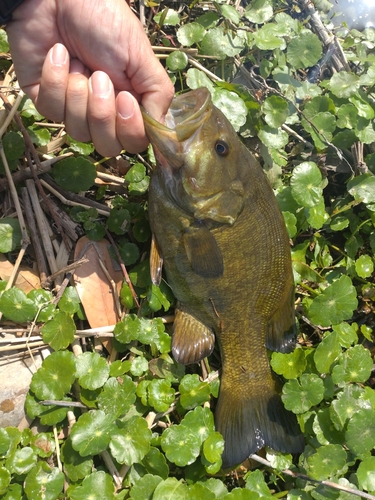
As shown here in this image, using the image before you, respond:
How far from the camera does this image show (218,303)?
2766mm

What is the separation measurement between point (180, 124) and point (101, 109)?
0.41 m

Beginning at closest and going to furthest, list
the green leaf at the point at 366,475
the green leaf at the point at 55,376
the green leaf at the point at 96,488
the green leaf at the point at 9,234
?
1. the green leaf at the point at 96,488
2. the green leaf at the point at 55,376
3. the green leaf at the point at 366,475
4. the green leaf at the point at 9,234

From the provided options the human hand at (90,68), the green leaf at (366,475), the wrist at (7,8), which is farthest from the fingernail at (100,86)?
the green leaf at (366,475)

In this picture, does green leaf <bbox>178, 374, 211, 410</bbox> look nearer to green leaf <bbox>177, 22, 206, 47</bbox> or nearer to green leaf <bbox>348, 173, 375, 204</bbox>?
green leaf <bbox>348, 173, 375, 204</bbox>

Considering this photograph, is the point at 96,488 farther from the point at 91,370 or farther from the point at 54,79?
the point at 54,79

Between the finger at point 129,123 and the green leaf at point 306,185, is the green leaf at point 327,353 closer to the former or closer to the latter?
the green leaf at point 306,185

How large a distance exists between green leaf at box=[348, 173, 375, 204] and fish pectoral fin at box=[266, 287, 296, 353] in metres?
0.90

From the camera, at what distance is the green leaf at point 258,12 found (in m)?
3.28

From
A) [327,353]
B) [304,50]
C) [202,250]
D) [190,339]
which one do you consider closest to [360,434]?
[327,353]

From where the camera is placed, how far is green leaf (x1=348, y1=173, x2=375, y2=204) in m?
3.16

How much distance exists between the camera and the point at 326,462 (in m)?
2.63

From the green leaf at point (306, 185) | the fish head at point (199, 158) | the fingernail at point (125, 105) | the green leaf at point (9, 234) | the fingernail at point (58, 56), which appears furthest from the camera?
the green leaf at point (306, 185)

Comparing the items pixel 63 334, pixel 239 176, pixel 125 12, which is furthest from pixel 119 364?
pixel 125 12

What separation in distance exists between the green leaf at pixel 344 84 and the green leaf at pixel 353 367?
5.91ft
